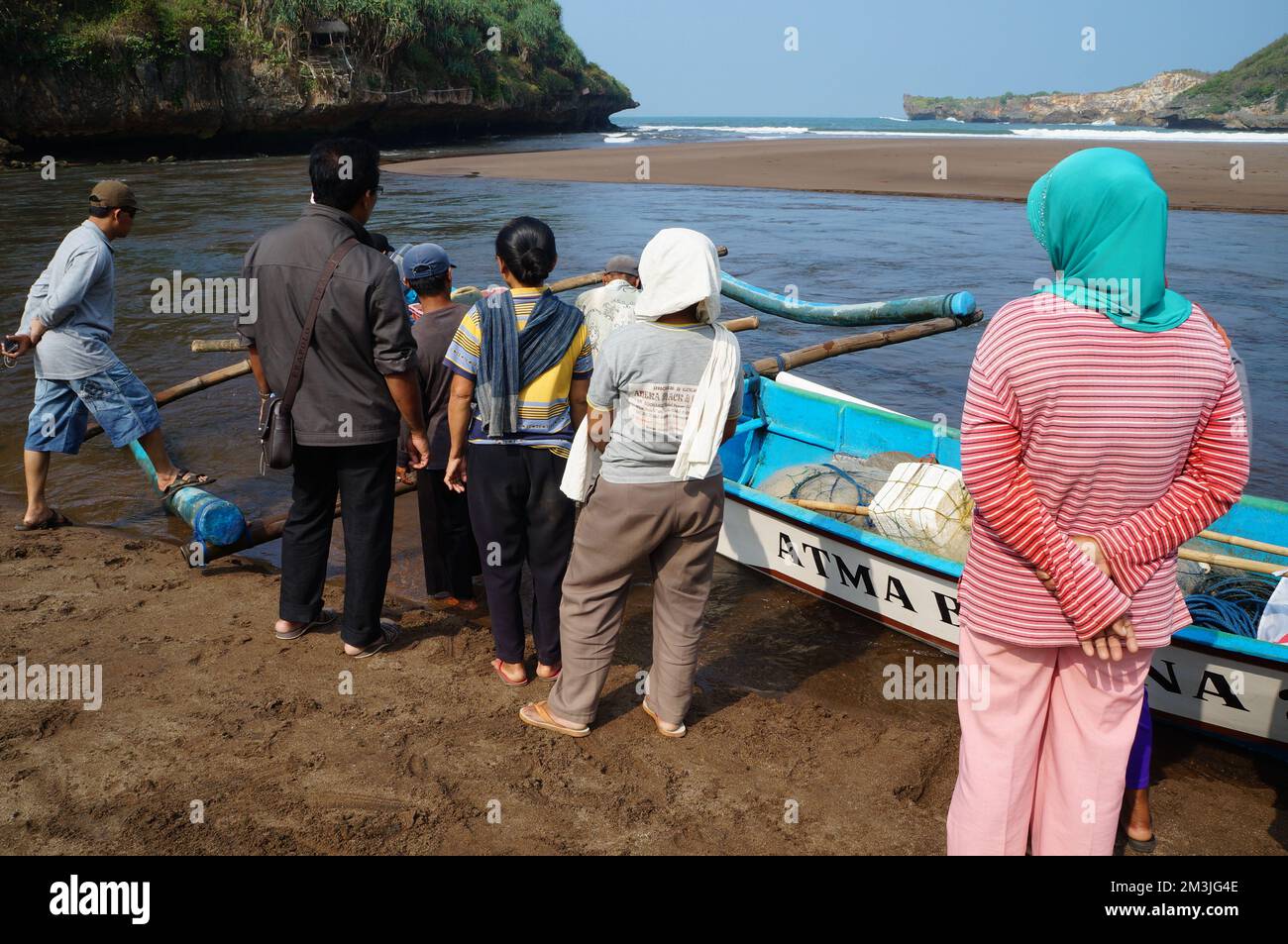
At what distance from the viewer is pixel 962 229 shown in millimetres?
20859

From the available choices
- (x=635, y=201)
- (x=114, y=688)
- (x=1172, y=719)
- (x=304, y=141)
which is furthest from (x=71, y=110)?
(x=1172, y=719)

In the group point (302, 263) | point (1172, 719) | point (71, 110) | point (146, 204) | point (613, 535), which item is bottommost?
point (1172, 719)

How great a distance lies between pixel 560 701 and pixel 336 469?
1386 mm

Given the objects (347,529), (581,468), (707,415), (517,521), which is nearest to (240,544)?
(347,529)

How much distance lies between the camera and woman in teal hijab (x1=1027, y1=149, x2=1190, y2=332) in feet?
6.63

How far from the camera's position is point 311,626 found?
4.68 m

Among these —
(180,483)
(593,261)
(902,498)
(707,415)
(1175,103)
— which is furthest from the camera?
(1175,103)

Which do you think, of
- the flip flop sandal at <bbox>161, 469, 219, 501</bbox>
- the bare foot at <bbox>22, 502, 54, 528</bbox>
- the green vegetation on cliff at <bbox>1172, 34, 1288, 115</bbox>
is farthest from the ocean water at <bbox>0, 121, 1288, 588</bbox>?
the green vegetation on cliff at <bbox>1172, 34, 1288, 115</bbox>

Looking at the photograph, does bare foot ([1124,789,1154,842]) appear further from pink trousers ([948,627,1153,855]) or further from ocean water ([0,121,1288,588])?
ocean water ([0,121,1288,588])

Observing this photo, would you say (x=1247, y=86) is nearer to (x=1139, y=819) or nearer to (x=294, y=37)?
(x=294, y=37)

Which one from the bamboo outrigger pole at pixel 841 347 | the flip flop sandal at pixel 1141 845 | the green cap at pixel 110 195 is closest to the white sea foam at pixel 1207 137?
the bamboo outrigger pole at pixel 841 347

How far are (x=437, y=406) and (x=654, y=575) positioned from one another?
5.62ft

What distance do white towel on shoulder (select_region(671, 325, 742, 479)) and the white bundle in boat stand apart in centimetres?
230

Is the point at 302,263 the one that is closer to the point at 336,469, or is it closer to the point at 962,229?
the point at 336,469
